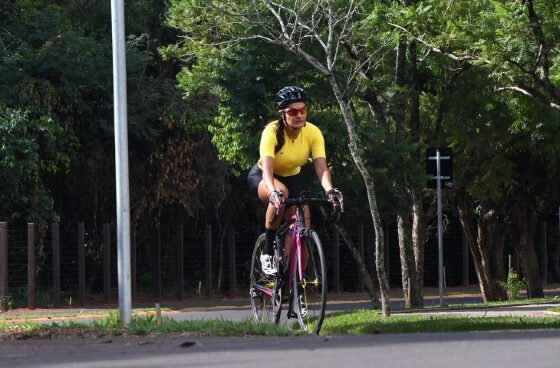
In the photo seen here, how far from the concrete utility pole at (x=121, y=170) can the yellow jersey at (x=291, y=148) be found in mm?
2229

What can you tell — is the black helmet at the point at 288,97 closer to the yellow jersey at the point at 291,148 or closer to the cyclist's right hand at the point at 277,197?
the yellow jersey at the point at 291,148

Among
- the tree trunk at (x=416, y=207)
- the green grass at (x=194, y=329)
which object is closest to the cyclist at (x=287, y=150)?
the green grass at (x=194, y=329)

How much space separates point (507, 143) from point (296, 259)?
16.3 meters

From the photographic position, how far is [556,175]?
29.8 meters

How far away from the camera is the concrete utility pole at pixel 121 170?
42.6 ft

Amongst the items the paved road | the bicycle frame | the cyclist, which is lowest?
the paved road

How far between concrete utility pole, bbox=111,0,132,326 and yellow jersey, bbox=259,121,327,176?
7.31 feet

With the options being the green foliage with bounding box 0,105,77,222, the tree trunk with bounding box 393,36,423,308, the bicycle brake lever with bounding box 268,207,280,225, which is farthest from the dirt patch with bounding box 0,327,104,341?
the green foliage with bounding box 0,105,77,222

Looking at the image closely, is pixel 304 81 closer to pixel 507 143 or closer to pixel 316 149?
pixel 507 143

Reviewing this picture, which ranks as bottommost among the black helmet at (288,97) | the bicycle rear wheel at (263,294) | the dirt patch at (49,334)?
the dirt patch at (49,334)

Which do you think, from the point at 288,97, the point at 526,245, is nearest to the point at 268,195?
the point at 288,97

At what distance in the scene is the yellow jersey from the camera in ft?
37.0

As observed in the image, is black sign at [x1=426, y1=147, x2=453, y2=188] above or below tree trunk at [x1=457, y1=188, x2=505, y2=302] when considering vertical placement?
above

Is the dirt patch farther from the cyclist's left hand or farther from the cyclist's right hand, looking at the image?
the cyclist's left hand
